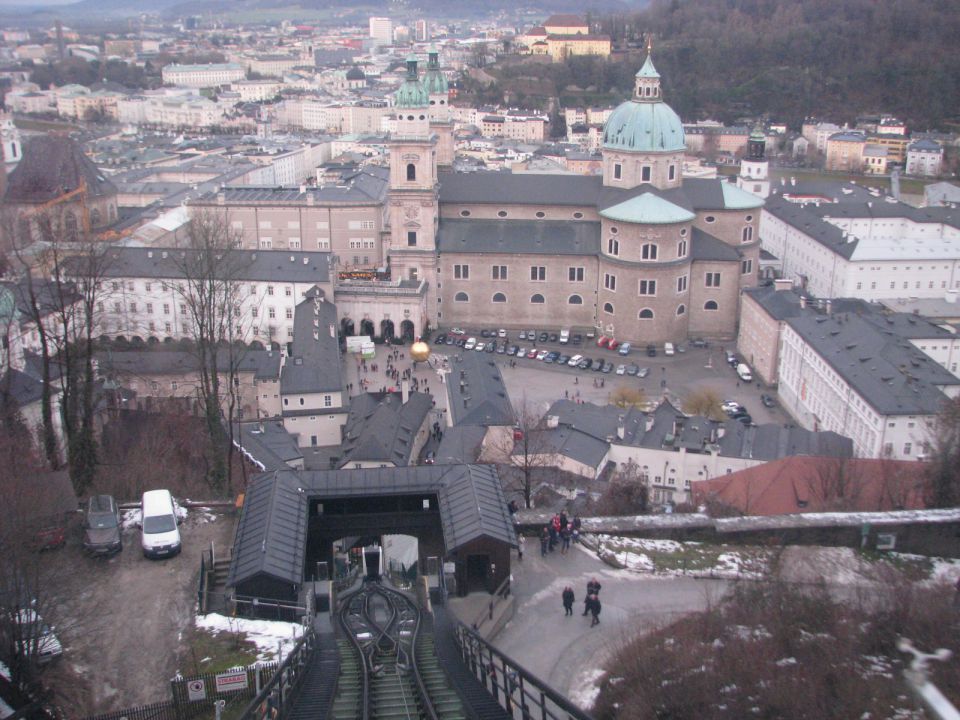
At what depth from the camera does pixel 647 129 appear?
42.4 meters

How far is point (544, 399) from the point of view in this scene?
34.6 m

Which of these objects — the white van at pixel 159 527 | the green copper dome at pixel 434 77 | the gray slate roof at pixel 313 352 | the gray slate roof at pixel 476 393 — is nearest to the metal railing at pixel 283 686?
the white van at pixel 159 527

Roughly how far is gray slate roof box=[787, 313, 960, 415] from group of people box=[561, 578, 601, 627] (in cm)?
1562

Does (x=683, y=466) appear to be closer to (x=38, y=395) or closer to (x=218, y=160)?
(x=38, y=395)

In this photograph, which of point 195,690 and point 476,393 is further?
point 476,393

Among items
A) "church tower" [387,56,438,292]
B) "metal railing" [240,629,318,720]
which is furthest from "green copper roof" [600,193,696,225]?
"metal railing" [240,629,318,720]

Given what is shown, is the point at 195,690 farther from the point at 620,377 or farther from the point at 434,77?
the point at 434,77

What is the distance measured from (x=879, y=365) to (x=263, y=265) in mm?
22381

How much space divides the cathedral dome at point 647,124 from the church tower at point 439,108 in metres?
7.53

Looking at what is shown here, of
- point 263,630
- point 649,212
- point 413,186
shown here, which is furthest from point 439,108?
point 263,630

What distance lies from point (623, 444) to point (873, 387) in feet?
23.0

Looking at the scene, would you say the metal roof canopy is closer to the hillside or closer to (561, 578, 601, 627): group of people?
(561, 578, 601, 627): group of people

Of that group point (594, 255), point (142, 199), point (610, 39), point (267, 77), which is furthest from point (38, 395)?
point (267, 77)

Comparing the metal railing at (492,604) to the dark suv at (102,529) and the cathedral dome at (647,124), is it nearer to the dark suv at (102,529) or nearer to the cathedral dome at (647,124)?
the dark suv at (102,529)
